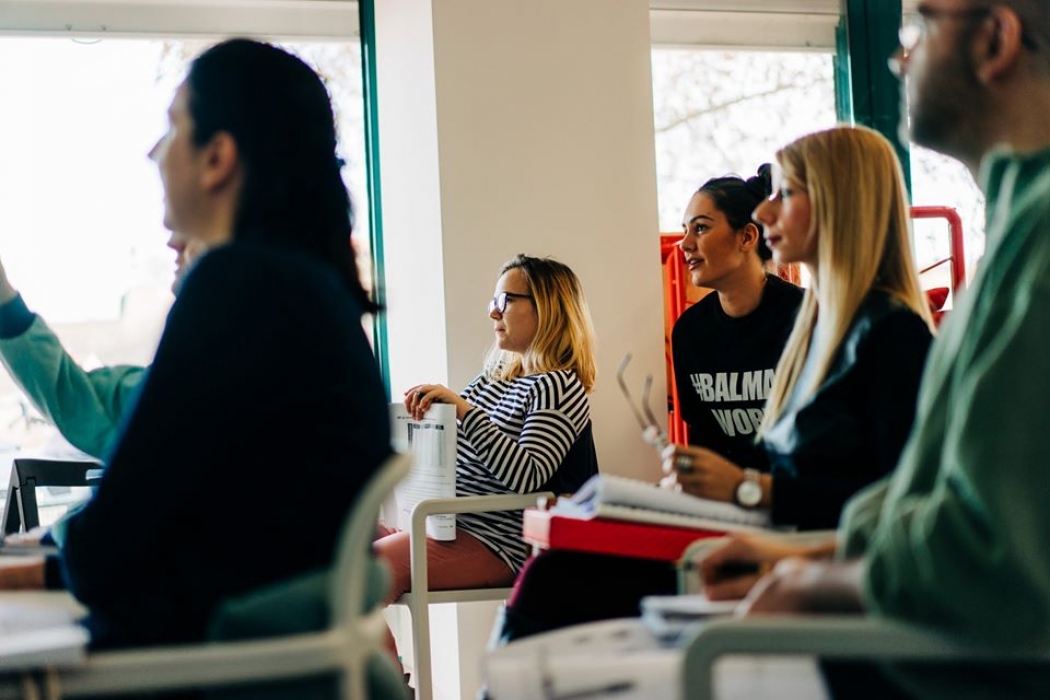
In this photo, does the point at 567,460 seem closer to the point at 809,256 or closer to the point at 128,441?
the point at 809,256

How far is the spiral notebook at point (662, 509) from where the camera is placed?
66.4 inches

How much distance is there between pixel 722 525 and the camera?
1.69 meters

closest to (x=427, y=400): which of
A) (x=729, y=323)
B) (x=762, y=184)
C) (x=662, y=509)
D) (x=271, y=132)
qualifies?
(x=729, y=323)

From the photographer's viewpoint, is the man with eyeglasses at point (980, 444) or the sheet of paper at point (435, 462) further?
the sheet of paper at point (435, 462)

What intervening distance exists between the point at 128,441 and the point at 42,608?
277 mm

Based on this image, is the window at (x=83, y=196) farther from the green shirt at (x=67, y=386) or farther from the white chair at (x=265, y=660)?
the white chair at (x=265, y=660)

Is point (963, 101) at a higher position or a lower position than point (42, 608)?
higher

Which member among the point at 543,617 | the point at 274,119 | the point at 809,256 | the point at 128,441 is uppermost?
the point at 274,119

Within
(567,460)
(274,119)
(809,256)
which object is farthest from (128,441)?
(567,460)

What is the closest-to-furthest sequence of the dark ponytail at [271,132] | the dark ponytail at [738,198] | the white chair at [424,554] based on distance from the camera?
the dark ponytail at [271,132], the white chair at [424,554], the dark ponytail at [738,198]

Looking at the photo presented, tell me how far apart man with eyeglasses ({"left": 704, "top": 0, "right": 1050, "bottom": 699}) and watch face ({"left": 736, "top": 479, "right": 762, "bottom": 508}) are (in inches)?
19.2

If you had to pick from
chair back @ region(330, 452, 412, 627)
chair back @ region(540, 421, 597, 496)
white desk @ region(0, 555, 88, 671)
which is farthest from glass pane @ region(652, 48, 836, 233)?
chair back @ region(330, 452, 412, 627)

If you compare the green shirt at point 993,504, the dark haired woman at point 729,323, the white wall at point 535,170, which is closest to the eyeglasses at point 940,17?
the green shirt at point 993,504

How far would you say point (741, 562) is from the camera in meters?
1.40
